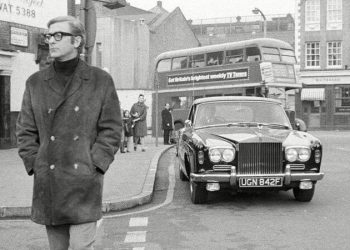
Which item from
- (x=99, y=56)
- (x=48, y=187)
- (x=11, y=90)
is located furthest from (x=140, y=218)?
(x=99, y=56)

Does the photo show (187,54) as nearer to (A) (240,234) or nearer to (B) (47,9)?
(B) (47,9)

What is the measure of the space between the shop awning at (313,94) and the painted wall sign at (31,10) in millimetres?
26057

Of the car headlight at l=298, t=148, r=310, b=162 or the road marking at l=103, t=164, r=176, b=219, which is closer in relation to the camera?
the road marking at l=103, t=164, r=176, b=219

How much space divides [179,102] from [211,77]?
281cm

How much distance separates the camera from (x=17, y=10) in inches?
689

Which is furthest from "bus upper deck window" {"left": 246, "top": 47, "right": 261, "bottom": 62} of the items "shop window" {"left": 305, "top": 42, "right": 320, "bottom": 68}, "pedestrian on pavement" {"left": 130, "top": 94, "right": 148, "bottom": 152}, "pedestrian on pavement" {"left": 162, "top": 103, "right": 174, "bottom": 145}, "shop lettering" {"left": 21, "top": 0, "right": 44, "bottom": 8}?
"shop window" {"left": 305, "top": 42, "right": 320, "bottom": 68}

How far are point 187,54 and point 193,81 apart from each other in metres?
1.38

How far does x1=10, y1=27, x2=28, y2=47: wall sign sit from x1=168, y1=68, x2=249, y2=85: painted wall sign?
9.33 m

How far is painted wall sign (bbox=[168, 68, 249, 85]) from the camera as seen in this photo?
2362cm

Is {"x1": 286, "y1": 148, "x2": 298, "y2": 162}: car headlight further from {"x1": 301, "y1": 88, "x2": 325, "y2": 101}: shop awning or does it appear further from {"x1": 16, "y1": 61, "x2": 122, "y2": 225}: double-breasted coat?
{"x1": 301, "y1": 88, "x2": 325, "y2": 101}: shop awning

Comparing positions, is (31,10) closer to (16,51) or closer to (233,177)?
(16,51)

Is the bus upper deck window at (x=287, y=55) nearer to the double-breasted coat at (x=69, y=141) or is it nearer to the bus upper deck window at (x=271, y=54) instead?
the bus upper deck window at (x=271, y=54)

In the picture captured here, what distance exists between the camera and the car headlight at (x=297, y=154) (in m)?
7.77

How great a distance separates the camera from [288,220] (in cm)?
695
